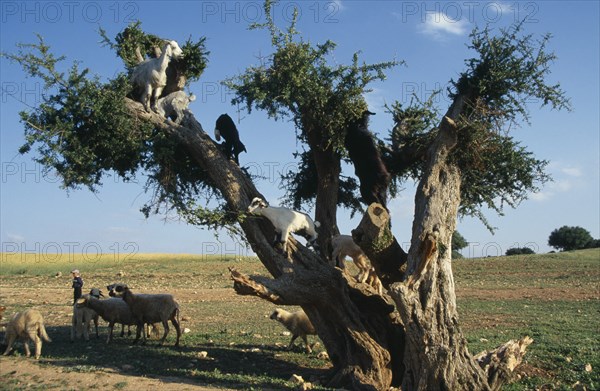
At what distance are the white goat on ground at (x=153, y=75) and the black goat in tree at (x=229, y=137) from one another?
5.26ft

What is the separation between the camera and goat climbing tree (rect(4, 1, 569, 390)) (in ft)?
37.2

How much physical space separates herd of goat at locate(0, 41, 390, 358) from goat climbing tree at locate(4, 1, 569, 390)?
1.00 ft

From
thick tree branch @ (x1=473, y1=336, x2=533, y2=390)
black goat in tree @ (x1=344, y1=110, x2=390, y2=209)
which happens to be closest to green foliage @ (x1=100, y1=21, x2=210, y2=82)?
black goat in tree @ (x1=344, y1=110, x2=390, y2=209)

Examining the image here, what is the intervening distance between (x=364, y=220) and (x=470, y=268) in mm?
31829

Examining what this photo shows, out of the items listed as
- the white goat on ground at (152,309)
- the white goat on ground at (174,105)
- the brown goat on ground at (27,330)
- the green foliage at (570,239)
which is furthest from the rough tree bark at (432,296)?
the green foliage at (570,239)

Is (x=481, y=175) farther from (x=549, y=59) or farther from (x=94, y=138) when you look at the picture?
(x=94, y=138)

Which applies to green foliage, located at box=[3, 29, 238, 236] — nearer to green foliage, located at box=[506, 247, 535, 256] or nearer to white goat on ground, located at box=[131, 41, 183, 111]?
white goat on ground, located at box=[131, 41, 183, 111]

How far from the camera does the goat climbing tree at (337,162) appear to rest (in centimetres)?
1133

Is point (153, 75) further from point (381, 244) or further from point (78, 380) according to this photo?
point (78, 380)

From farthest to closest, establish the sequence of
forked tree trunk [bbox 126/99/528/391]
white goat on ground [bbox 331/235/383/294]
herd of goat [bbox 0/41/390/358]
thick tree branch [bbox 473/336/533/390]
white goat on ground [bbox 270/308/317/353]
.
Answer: white goat on ground [bbox 270/308/317/353]
white goat on ground [bbox 331/235/383/294]
herd of goat [bbox 0/41/390/358]
thick tree branch [bbox 473/336/533/390]
forked tree trunk [bbox 126/99/528/391]

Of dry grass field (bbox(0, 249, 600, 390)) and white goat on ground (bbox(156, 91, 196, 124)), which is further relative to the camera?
white goat on ground (bbox(156, 91, 196, 124))

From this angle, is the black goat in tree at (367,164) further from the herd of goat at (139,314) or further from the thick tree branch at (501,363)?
the herd of goat at (139,314)

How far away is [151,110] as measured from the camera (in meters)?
13.7

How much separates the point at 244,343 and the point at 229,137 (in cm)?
526
